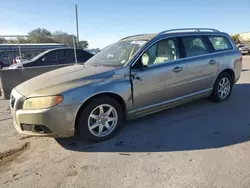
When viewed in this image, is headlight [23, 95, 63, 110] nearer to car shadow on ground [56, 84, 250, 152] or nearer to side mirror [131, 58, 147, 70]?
car shadow on ground [56, 84, 250, 152]

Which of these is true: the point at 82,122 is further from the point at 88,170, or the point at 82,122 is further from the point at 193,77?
the point at 193,77

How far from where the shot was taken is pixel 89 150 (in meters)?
3.39

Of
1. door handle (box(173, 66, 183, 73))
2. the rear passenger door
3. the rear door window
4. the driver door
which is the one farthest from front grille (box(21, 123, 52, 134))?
the rear door window

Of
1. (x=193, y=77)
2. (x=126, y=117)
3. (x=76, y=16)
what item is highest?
(x=76, y=16)

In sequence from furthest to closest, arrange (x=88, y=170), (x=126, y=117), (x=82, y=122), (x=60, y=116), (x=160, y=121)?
(x=160, y=121) < (x=126, y=117) < (x=82, y=122) < (x=60, y=116) < (x=88, y=170)

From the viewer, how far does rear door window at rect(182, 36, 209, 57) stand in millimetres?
4617

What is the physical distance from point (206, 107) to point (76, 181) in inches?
136

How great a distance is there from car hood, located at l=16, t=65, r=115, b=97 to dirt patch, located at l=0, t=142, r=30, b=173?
884mm

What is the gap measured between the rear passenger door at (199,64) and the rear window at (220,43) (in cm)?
23

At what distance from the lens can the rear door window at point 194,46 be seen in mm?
4617

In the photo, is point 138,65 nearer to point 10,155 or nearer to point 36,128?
point 36,128

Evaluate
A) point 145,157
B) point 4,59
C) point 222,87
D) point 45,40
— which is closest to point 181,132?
point 145,157

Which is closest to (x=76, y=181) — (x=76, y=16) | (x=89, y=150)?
(x=89, y=150)

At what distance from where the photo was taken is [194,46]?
4.80 meters
